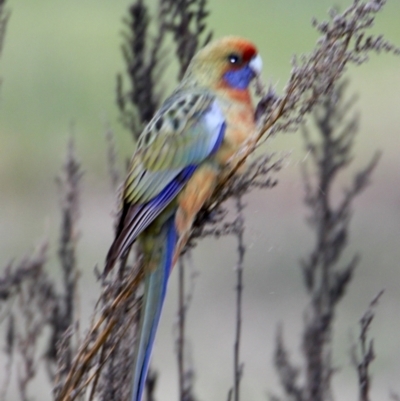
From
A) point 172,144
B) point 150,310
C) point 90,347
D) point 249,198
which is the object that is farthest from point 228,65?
point 249,198

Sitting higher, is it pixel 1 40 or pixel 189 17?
pixel 189 17

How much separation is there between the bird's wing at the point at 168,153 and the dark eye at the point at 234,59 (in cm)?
11

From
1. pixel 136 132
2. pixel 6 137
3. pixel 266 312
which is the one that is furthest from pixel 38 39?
pixel 136 132

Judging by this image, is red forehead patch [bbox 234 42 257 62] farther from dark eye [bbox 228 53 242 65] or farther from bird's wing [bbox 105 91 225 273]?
bird's wing [bbox 105 91 225 273]

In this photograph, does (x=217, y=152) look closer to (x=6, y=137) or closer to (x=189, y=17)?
(x=189, y=17)

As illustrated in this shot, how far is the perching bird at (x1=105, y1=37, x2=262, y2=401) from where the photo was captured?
5.48ft

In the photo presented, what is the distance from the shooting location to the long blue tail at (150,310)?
152 cm

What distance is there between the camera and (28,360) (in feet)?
7.07

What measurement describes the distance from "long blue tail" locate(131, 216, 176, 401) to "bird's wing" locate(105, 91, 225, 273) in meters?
0.08

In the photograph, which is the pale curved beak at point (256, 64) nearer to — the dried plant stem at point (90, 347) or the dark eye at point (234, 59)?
the dark eye at point (234, 59)

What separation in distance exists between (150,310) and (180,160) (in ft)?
1.20

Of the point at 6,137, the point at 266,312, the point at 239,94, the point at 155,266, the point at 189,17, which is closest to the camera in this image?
the point at 155,266

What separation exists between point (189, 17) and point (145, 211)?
2.09 feet

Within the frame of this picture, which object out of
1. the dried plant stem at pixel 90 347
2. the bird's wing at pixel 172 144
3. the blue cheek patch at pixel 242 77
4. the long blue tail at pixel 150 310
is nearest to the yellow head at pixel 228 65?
the blue cheek patch at pixel 242 77
